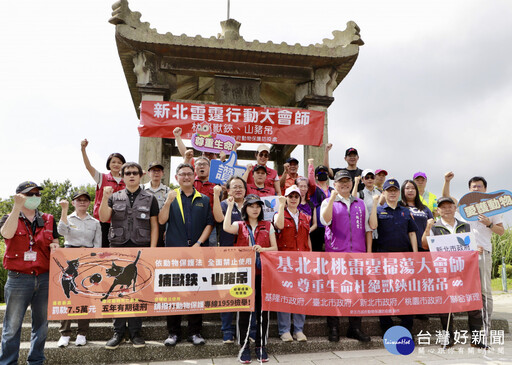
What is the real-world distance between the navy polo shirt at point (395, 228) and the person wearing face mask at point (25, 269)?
4.52 meters

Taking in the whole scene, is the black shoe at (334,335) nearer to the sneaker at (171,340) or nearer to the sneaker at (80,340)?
the sneaker at (171,340)

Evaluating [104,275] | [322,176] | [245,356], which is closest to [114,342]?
[104,275]

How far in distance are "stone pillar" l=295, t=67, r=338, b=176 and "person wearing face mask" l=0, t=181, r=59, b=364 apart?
5.85 metres

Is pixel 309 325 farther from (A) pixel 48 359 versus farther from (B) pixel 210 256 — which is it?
(A) pixel 48 359

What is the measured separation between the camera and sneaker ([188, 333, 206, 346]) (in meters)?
4.46

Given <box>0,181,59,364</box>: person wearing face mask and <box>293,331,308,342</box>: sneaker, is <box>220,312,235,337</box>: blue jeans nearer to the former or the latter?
<box>293,331,308,342</box>: sneaker

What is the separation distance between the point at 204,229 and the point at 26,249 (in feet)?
6.97

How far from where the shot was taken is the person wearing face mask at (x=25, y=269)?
394 cm

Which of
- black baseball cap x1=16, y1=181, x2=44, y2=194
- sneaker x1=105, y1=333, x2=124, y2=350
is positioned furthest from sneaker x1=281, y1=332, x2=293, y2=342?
black baseball cap x1=16, y1=181, x2=44, y2=194

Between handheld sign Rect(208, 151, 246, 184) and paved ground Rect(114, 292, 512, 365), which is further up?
handheld sign Rect(208, 151, 246, 184)

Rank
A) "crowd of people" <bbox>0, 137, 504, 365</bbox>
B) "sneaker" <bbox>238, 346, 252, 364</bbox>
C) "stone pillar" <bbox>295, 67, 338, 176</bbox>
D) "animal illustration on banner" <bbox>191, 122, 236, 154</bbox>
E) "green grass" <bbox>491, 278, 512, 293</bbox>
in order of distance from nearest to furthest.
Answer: "crowd of people" <bbox>0, 137, 504, 365</bbox> → "sneaker" <bbox>238, 346, 252, 364</bbox> → "animal illustration on banner" <bbox>191, 122, 236, 154</bbox> → "stone pillar" <bbox>295, 67, 338, 176</bbox> → "green grass" <bbox>491, 278, 512, 293</bbox>

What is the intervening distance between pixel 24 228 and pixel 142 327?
6.58 ft

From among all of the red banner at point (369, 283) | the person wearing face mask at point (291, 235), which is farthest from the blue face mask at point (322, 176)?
the red banner at point (369, 283)

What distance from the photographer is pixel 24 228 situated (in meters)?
4.08
